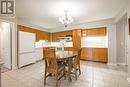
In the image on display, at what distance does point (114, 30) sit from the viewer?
462 cm

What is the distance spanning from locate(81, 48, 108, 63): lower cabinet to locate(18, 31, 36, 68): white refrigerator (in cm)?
314

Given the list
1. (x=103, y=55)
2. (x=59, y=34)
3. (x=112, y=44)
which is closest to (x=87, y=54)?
(x=103, y=55)

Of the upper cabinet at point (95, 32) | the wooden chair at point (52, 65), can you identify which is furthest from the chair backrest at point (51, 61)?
the upper cabinet at point (95, 32)

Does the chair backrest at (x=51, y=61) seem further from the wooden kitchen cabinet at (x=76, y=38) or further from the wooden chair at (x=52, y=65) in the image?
the wooden kitchen cabinet at (x=76, y=38)

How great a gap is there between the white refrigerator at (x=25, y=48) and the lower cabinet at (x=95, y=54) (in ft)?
10.3

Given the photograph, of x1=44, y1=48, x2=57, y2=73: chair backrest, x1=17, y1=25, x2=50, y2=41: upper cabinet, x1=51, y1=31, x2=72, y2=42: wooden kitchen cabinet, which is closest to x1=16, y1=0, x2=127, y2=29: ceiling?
x1=17, y1=25, x2=50, y2=41: upper cabinet

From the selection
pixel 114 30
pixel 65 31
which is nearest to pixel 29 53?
pixel 65 31

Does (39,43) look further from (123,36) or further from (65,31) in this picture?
(123,36)

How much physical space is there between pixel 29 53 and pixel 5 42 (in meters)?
1.17

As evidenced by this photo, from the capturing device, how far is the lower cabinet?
16.4ft

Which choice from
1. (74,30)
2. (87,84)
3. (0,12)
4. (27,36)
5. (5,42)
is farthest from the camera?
(74,30)

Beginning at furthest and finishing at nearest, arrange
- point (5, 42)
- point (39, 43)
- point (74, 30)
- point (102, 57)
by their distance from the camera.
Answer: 1. point (39, 43)
2. point (74, 30)
3. point (102, 57)
4. point (5, 42)

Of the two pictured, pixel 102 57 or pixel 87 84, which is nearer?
pixel 87 84

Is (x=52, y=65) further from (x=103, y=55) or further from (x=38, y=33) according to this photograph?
(x=38, y=33)
